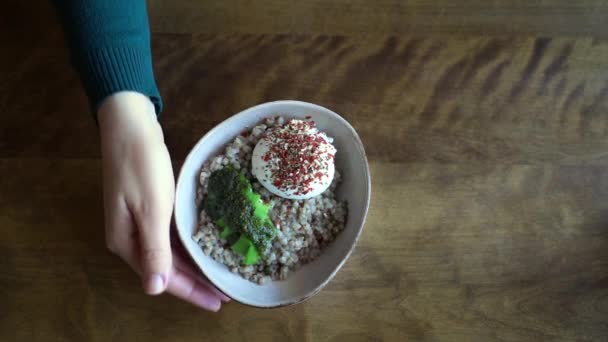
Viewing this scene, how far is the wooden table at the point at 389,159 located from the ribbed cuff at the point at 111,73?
157 mm

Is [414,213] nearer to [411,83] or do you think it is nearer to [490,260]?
[490,260]

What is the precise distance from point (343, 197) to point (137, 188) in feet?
1.38

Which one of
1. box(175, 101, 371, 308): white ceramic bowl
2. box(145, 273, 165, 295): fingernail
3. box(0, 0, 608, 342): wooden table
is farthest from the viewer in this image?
box(0, 0, 608, 342): wooden table

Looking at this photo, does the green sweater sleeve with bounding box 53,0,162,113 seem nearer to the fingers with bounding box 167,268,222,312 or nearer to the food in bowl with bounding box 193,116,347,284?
the food in bowl with bounding box 193,116,347,284

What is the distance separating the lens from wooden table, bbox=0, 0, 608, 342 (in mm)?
995

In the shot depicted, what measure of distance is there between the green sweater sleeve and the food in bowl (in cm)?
22

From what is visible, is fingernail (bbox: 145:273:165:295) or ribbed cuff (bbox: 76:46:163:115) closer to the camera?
fingernail (bbox: 145:273:165:295)

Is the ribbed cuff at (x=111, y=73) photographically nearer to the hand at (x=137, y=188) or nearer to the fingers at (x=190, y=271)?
the hand at (x=137, y=188)

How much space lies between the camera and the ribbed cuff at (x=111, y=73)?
88cm

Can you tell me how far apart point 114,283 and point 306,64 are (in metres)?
0.64

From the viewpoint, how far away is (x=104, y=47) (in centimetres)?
90

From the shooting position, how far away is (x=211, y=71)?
1085 millimetres

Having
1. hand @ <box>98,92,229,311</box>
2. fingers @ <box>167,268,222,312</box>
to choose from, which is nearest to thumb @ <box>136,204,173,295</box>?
hand @ <box>98,92,229,311</box>

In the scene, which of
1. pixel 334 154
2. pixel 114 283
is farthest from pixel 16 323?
pixel 334 154
